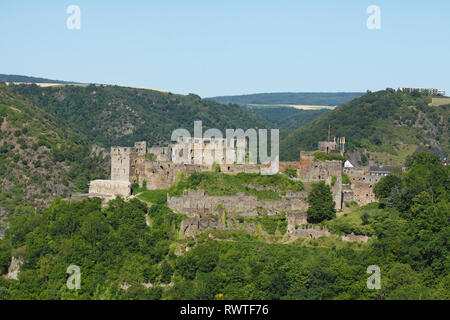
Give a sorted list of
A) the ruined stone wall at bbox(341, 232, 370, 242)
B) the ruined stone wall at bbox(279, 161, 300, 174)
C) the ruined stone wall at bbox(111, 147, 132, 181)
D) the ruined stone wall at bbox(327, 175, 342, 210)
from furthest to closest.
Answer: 1. the ruined stone wall at bbox(111, 147, 132, 181)
2. the ruined stone wall at bbox(279, 161, 300, 174)
3. the ruined stone wall at bbox(327, 175, 342, 210)
4. the ruined stone wall at bbox(341, 232, 370, 242)

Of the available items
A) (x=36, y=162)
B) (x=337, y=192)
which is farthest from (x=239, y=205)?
(x=36, y=162)

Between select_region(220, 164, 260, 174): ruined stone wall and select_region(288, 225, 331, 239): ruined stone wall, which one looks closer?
select_region(288, 225, 331, 239): ruined stone wall

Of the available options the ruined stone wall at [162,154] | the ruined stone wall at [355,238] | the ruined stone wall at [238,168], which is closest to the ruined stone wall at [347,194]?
the ruined stone wall at [355,238]

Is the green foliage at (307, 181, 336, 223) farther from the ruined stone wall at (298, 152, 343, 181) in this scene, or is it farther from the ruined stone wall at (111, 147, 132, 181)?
the ruined stone wall at (111, 147, 132, 181)

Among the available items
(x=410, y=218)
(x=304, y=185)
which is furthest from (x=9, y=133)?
(x=410, y=218)

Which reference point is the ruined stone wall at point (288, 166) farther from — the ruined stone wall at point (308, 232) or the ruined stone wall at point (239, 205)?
the ruined stone wall at point (308, 232)

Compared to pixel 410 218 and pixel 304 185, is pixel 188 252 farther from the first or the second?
pixel 410 218

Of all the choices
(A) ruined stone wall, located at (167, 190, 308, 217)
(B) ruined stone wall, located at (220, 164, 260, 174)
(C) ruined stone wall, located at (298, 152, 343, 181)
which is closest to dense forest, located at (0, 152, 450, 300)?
(A) ruined stone wall, located at (167, 190, 308, 217)
